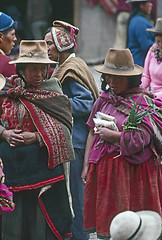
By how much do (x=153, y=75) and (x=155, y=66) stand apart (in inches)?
4.6

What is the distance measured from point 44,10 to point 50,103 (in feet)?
37.0

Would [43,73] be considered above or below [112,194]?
above

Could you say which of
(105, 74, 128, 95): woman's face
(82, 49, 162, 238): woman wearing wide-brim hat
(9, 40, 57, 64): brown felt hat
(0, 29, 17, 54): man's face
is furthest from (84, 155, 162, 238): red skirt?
(0, 29, 17, 54): man's face

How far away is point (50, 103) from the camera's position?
5066mm

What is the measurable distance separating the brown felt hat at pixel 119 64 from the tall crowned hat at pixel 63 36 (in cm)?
83

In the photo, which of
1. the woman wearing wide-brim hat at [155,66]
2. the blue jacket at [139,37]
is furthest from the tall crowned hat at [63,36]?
the blue jacket at [139,37]

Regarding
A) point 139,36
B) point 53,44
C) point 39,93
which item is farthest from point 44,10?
point 39,93

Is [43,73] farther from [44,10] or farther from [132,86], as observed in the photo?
[44,10]

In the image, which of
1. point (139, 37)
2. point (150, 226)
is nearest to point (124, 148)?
point (150, 226)

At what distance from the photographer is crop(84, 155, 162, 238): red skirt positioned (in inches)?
196

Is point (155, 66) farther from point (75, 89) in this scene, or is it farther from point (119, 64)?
point (119, 64)

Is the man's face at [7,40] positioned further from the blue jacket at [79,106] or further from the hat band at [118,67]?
the hat band at [118,67]

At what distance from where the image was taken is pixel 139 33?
31.0 ft

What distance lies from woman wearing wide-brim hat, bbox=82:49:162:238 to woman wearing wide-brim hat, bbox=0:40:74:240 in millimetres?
307
